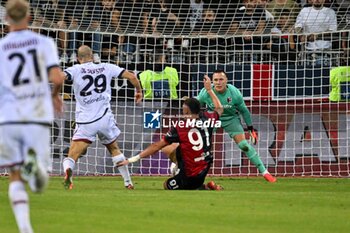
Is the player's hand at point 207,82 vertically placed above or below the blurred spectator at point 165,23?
below

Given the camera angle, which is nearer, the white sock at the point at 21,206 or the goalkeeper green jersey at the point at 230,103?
Result: the white sock at the point at 21,206

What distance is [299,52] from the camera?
23.0 meters

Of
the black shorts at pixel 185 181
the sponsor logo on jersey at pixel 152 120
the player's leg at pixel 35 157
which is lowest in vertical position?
the black shorts at pixel 185 181

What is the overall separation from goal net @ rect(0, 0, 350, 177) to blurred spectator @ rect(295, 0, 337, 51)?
0.02 meters

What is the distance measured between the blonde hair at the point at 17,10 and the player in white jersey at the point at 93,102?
7545 millimetres

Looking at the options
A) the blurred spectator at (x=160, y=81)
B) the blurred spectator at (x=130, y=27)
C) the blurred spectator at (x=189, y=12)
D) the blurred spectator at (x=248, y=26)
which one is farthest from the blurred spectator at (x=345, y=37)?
the blurred spectator at (x=130, y=27)

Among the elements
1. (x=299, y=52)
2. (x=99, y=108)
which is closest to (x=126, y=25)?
(x=299, y=52)

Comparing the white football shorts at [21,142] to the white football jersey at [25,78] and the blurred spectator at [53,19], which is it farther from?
the blurred spectator at [53,19]

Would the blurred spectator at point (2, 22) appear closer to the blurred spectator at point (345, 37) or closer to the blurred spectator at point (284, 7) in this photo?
the blurred spectator at point (284, 7)

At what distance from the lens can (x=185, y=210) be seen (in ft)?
40.9

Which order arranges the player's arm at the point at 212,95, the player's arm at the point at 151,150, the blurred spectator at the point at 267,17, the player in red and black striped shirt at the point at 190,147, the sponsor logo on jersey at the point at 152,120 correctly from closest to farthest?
the player's arm at the point at 151,150 < the player in red and black striped shirt at the point at 190,147 < the player's arm at the point at 212,95 < the sponsor logo on jersey at the point at 152,120 < the blurred spectator at the point at 267,17

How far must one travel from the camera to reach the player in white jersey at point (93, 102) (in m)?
17.2

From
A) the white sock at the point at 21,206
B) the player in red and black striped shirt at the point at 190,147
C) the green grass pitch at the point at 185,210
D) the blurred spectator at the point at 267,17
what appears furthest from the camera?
the blurred spectator at the point at 267,17

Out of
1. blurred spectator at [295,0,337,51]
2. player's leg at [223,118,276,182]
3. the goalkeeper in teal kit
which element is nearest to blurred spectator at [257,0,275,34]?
blurred spectator at [295,0,337,51]
